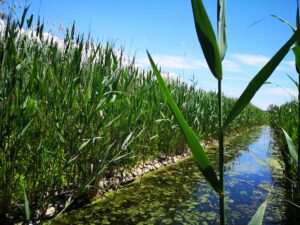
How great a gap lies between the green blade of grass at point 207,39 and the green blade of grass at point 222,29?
2.1 inches

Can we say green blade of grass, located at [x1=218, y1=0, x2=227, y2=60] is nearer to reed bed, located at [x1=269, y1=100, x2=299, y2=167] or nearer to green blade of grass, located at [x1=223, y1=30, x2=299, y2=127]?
green blade of grass, located at [x1=223, y1=30, x2=299, y2=127]

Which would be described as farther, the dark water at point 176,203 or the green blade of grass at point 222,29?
the dark water at point 176,203

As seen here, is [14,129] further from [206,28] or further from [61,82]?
[206,28]

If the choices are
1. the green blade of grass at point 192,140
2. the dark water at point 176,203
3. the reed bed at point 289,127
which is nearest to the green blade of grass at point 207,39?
the green blade of grass at point 192,140

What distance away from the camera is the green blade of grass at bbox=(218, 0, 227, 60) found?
804 millimetres

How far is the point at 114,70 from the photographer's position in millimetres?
2840

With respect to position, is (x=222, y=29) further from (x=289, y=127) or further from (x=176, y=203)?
(x=289, y=127)

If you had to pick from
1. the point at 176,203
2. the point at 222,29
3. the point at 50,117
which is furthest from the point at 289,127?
the point at 222,29

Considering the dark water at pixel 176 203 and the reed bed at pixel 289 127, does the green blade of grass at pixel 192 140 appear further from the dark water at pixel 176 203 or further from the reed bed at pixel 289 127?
the reed bed at pixel 289 127

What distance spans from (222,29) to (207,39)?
0.10 metres

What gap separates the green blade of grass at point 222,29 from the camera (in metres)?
0.80

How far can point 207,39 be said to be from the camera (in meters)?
0.76

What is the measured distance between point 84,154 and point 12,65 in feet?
3.14

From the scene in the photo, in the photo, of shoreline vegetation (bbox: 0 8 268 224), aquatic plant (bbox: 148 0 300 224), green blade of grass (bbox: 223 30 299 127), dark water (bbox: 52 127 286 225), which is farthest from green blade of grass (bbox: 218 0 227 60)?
shoreline vegetation (bbox: 0 8 268 224)
